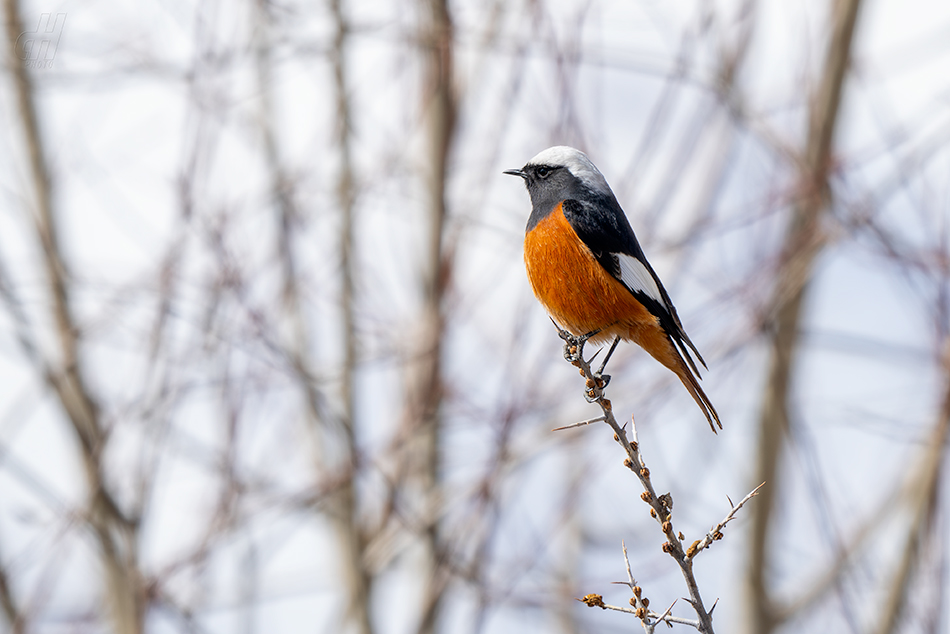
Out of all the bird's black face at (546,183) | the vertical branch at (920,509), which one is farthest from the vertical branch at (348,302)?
the vertical branch at (920,509)

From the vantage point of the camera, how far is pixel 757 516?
20.3ft

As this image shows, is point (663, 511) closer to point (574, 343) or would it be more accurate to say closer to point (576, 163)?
point (574, 343)

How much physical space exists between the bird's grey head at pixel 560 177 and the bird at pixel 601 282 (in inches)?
4.8

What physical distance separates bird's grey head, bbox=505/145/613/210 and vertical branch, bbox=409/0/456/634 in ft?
6.08

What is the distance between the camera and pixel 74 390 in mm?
5062

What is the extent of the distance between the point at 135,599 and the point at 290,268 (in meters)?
2.20

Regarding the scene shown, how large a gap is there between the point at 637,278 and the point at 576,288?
0.21 meters

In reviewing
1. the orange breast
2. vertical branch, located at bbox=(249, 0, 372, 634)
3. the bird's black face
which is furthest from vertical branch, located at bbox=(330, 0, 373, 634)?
the orange breast

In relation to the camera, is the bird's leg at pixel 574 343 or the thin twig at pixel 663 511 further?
the bird's leg at pixel 574 343

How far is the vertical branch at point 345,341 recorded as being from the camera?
17.6 ft

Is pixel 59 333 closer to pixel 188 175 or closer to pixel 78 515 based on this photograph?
pixel 78 515

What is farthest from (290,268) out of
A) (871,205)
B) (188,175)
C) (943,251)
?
(943,251)

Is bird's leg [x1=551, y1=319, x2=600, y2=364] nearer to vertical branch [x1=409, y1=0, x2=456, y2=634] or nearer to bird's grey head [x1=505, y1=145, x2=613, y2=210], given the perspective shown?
bird's grey head [x1=505, y1=145, x2=613, y2=210]

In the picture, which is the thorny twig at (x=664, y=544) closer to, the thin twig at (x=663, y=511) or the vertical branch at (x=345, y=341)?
the thin twig at (x=663, y=511)
